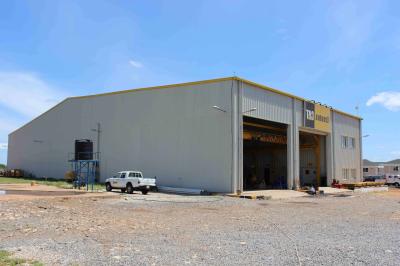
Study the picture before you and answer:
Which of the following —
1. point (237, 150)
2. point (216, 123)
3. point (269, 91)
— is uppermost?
point (269, 91)

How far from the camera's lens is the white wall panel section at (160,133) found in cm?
3581

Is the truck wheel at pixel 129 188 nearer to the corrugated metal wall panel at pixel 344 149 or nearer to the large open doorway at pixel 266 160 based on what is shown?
the large open doorway at pixel 266 160

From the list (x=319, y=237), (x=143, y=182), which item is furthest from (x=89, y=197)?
(x=319, y=237)

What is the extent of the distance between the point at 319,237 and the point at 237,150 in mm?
22427

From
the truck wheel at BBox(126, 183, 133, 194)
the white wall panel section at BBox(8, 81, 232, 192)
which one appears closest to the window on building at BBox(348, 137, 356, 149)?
the white wall panel section at BBox(8, 81, 232, 192)

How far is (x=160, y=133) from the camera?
4006 cm

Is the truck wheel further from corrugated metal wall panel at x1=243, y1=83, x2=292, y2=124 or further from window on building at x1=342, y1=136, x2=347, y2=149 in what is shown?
window on building at x1=342, y1=136, x2=347, y2=149

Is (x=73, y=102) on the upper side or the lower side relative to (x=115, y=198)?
upper

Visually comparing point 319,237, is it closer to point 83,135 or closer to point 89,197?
point 89,197

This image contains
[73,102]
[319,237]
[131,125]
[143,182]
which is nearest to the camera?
[319,237]

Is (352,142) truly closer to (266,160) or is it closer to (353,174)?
(353,174)

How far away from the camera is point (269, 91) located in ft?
130

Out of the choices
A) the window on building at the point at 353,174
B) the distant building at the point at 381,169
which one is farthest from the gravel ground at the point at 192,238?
the distant building at the point at 381,169

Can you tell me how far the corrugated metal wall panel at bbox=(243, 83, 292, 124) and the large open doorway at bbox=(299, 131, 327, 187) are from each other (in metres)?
9.83
